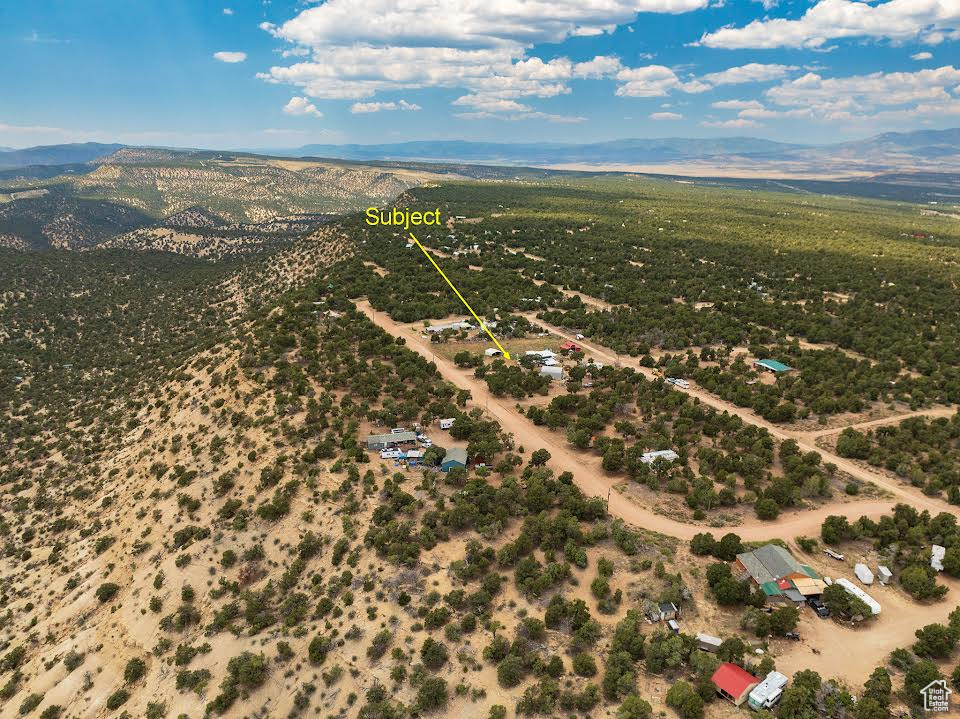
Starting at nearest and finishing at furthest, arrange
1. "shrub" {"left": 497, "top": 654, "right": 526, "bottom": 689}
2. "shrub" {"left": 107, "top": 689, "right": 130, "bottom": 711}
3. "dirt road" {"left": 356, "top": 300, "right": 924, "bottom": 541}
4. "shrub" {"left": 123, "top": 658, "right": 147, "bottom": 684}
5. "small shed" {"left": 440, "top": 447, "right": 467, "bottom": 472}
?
"shrub" {"left": 497, "top": 654, "right": 526, "bottom": 689}, "shrub" {"left": 107, "top": 689, "right": 130, "bottom": 711}, "shrub" {"left": 123, "top": 658, "right": 147, "bottom": 684}, "dirt road" {"left": 356, "top": 300, "right": 924, "bottom": 541}, "small shed" {"left": 440, "top": 447, "right": 467, "bottom": 472}

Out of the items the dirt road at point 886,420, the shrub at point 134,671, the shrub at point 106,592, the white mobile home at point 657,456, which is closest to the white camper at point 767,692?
the white mobile home at point 657,456

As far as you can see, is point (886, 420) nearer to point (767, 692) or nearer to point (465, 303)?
point (767, 692)

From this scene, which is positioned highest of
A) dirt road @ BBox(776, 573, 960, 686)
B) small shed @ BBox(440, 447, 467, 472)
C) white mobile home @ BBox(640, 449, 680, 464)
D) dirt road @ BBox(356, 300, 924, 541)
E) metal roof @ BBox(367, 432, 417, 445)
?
metal roof @ BBox(367, 432, 417, 445)

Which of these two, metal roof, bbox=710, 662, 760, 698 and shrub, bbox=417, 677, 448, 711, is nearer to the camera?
metal roof, bbox=710, 662, 760, 698

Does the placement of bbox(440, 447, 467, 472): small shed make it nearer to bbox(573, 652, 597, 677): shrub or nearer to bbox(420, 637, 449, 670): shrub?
bbox(420, 637, 449, 670): shrub

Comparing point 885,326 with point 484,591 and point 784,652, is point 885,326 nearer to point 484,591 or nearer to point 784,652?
point 784,652

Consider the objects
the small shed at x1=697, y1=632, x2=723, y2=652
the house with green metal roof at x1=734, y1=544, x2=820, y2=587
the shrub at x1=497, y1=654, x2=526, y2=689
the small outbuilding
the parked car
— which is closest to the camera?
the small outbuilding

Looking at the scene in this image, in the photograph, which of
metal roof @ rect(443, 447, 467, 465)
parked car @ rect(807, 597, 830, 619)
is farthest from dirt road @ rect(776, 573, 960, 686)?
metal roof @ rect(443, 447, 467, 465)
